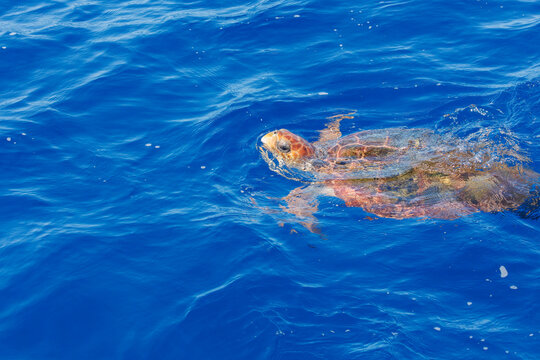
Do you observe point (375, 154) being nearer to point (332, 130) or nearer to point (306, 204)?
point (332, 130)

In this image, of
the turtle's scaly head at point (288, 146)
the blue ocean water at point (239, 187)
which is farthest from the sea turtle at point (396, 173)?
the blue ocean water at point (239, 187)

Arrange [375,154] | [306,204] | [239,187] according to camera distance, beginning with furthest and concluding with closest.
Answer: [375,154] < [239,187] < [306,204]

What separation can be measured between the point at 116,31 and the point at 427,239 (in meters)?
11.3

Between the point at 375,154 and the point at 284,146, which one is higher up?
the point at 284,146

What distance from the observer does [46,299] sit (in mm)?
7746

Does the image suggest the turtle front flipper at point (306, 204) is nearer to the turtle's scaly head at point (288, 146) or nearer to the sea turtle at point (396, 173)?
the sea turtle at point (396, 173)

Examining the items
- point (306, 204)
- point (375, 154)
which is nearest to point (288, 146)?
point (306, 204)

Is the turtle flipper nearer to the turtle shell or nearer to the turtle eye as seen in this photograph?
the turtle shell

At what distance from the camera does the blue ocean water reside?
7082mm

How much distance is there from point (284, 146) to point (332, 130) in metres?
1.54

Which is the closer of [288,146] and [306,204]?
[306,204]

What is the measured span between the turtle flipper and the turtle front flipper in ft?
5.11

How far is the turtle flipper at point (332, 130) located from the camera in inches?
437

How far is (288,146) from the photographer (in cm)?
1030
